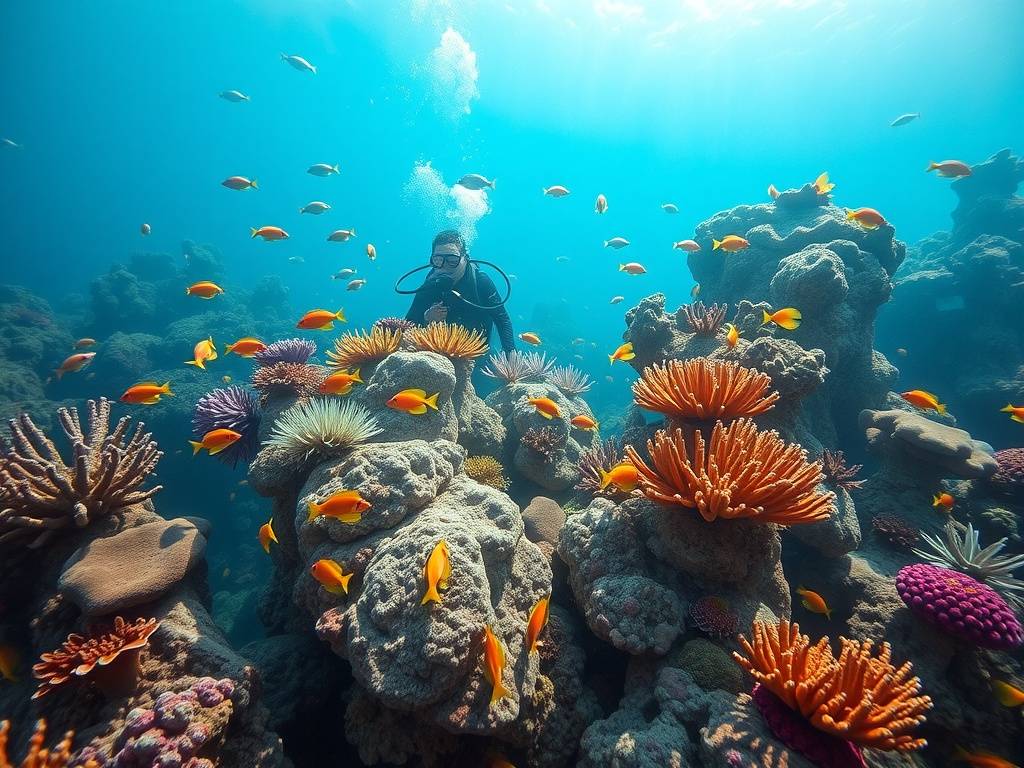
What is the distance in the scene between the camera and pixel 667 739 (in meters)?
2.37

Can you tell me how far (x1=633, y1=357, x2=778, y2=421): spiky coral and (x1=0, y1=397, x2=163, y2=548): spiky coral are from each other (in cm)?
452

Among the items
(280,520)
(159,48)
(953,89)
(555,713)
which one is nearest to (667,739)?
(555,713)

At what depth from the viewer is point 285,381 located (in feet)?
16.8

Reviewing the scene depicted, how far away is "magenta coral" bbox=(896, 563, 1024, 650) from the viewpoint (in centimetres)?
316

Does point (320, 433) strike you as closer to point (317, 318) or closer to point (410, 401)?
point (410, 401)

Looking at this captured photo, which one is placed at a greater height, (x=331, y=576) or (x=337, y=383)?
(x=337, y=383)

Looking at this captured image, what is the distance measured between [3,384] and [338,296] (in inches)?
3020

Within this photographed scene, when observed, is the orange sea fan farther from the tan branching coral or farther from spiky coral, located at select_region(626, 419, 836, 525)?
the tan branching coral

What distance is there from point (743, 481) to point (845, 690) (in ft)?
3.91

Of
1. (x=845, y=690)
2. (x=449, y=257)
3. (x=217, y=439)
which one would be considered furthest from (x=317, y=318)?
(x=845, y=690)

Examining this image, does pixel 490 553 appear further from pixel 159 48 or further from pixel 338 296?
pixel 159 48

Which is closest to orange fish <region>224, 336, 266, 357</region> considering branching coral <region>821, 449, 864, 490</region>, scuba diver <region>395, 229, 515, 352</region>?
scuba diver <region>395, 229, 515, 352</region>

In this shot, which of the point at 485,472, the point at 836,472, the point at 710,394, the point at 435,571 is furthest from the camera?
the point at 485,472

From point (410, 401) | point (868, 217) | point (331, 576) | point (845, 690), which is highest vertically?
point (868, 217)
